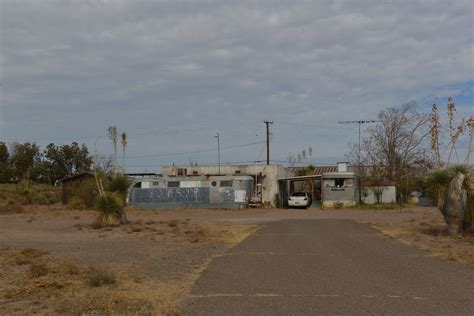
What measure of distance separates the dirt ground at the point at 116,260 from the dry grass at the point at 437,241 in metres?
0.02

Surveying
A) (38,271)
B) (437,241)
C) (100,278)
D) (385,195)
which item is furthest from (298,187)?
(100,278)

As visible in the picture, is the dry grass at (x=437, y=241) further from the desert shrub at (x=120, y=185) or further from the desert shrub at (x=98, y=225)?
the desert shrub at (x=98, y=225)

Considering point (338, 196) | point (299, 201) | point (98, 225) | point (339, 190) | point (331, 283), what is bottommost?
point (331, 283)

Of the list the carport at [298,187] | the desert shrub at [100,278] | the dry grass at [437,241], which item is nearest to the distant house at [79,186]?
the carport at [298,187]

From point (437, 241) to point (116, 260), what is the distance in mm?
10290

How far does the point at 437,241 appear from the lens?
18328 mm

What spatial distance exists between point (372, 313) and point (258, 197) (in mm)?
43555

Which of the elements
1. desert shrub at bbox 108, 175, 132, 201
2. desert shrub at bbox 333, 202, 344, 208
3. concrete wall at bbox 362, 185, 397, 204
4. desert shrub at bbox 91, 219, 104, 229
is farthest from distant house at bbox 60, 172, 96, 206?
concrete wall at bbox 362, 185, 397, 204

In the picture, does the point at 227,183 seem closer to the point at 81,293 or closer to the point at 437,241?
the point at 437,241

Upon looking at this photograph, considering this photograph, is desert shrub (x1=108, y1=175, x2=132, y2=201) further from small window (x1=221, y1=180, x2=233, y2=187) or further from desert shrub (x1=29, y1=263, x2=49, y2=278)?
small window (x1=221, y1=180, x2=233, y2=187)

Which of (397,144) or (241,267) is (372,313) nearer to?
(241,267)

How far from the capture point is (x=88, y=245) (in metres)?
18.1

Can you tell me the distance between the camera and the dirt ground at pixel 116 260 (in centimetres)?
856

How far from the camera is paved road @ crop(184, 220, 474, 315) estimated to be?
321 inches
